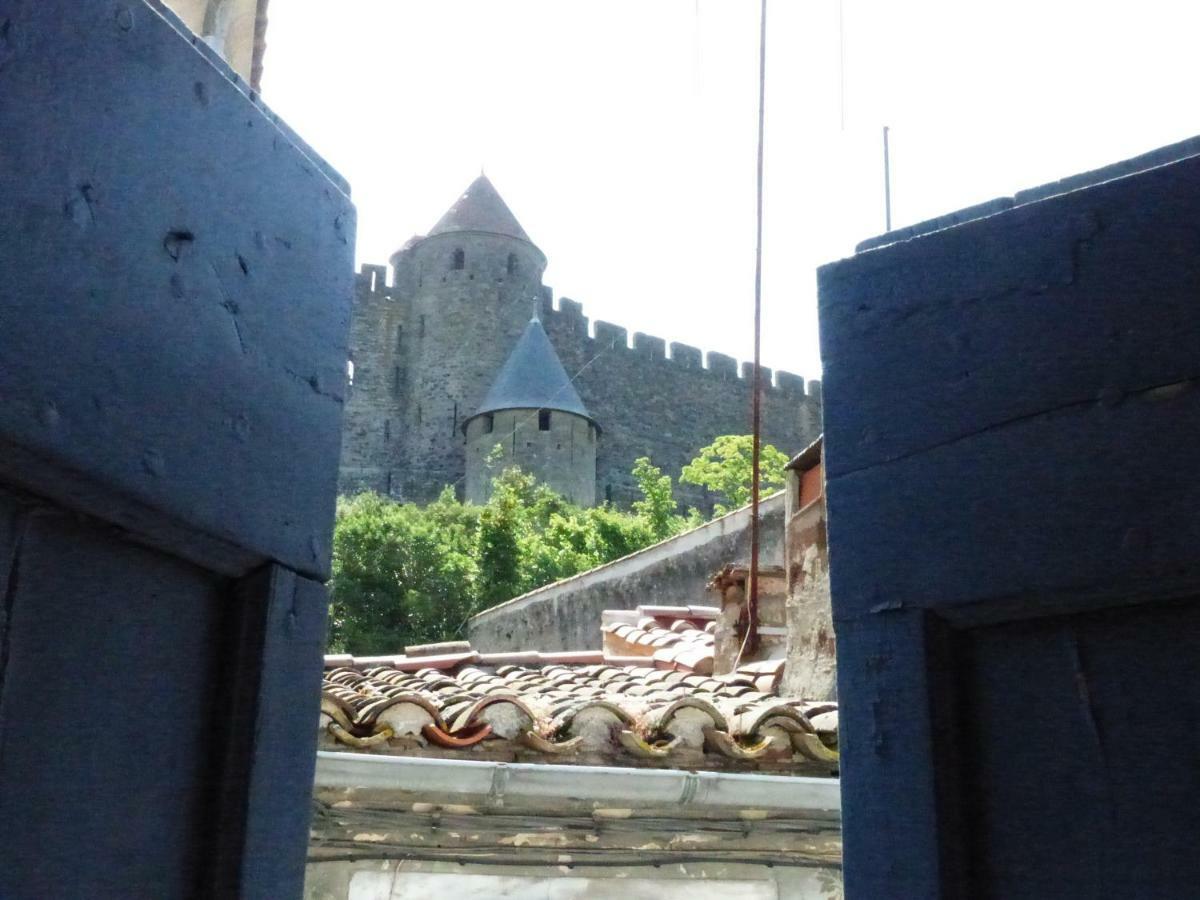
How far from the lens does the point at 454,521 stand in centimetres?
2655

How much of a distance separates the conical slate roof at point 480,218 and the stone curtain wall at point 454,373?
0.28 metres

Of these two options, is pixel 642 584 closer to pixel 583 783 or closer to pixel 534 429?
pixel 583 783

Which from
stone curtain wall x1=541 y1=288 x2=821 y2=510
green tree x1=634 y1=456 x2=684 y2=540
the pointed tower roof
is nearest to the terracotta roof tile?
green tree x1=634 y1=456 x2=684 y2=540

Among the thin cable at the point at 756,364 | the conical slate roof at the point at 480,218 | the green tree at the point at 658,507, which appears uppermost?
the conical slate roof at the point at 480,218

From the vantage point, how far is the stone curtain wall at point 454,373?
107 feet

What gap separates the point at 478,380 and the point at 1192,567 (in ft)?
105

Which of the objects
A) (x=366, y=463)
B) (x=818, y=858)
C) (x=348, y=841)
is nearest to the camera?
(x=348, y=841)

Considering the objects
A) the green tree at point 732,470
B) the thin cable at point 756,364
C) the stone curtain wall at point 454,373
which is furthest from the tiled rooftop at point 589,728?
the stone curtain wall at point 454,373

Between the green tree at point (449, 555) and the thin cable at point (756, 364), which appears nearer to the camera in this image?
the thin cable at point (756, 364)

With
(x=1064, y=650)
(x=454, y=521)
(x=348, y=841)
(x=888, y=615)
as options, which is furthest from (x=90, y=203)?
(x=454, y=521)

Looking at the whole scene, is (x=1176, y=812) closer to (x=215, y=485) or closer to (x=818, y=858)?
(x=215, y=485)

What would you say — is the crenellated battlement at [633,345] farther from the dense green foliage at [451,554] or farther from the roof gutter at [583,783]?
the roof gutter at [583,783]

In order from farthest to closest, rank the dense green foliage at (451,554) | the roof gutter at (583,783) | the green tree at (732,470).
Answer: the green tree at (732,470) → the dense green foliage at (451,554) → the roof gutter at (583,783)

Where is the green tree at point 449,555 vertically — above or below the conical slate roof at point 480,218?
below
